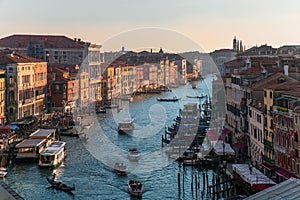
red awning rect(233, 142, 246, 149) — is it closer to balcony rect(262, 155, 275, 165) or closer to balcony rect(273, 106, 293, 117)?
balcony rect(262, 155, 275, 165)

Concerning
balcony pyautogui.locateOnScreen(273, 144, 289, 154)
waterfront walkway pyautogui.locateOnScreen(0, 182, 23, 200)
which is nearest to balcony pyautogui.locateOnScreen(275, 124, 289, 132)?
balcony pyautogui.locateOnScreen(273, 144, 289, 154)

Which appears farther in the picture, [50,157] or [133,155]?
[133,155]

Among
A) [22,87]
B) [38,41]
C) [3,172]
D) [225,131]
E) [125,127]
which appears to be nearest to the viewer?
[3,172]

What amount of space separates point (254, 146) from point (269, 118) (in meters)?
1.53

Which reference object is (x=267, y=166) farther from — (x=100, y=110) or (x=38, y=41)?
(x=38, y=41)

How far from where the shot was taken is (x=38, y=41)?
33.2 meters

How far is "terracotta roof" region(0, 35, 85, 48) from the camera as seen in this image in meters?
33.4

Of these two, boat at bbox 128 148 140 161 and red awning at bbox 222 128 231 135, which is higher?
red awning at bbox 222 128 231 135

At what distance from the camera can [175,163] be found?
1370 centimetres

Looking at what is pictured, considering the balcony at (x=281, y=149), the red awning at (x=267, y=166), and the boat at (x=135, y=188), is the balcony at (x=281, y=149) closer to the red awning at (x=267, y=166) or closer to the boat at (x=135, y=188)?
the red awning at (x=267, y=166)

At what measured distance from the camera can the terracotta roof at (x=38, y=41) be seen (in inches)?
1314

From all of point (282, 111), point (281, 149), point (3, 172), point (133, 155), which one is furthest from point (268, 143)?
point (3, 172)

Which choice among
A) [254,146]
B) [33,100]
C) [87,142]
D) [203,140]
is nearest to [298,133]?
[254,146]

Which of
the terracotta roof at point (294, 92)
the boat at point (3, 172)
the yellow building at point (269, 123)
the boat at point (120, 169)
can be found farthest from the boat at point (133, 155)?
the terracotta roof at point (294, 92)
